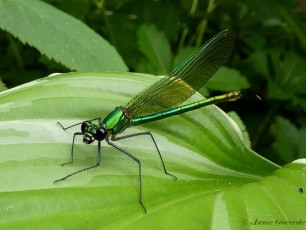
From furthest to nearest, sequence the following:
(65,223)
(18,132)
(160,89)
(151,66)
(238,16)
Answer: (238,16) → (151,66) → (160,89) → (18,132) → (65,223)

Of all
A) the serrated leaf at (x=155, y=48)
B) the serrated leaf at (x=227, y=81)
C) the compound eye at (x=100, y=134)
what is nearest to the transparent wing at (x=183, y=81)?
the compound eye at (x=100, y=134)

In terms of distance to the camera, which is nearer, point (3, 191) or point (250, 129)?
point (3, 191)

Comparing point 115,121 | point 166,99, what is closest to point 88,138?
point 115,121

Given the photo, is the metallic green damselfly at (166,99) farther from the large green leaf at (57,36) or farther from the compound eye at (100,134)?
the large green leaf at (57,36)

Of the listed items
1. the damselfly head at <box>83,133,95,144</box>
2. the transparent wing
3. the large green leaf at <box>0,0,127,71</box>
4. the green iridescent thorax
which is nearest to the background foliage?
the large green leaf at <box>0,0,127,71</box>

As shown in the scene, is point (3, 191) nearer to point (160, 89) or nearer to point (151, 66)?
point (160, 89)

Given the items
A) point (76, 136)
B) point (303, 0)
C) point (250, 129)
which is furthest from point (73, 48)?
point (303, 0)
